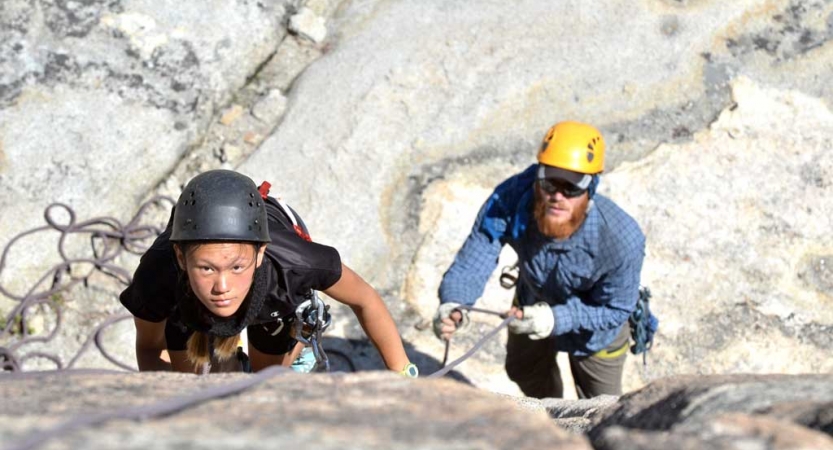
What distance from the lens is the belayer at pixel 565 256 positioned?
160 inches

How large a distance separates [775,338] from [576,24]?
2.66 m

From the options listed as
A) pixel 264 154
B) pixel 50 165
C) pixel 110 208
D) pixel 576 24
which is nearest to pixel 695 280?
pixel 576 24

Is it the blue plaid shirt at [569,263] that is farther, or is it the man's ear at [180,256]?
the blue plaid shirt at [569,263]

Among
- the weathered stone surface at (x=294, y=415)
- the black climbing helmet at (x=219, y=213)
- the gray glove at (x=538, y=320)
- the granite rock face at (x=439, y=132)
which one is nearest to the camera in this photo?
the weathered stone surface at (x=294, y=415)

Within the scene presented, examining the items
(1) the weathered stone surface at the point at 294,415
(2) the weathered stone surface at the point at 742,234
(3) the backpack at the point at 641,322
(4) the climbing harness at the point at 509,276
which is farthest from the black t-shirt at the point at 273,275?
(2) the weathered stone surface at the point at 742,234

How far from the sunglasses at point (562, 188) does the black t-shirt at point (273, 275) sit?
113cm

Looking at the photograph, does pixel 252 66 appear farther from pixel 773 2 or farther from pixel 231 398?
pixel 231 398

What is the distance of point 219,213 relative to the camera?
120 inches

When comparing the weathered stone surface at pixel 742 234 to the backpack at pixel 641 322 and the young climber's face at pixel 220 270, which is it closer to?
the backpack at pixel 641 322

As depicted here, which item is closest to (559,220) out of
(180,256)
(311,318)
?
(311,318)

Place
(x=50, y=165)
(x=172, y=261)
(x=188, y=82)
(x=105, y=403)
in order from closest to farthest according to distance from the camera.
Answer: (x=105, y=403)
(x=172, y=261)
(x=50, y=165)
(x=188, y=82)

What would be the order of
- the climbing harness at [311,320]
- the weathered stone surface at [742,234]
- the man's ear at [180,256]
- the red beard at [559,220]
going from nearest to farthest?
1. the man's ear at [180,256]
2. the climbing harness at [311,320]
3. the red beard at [559,220]
4. the weathered stone surface at [742,234]

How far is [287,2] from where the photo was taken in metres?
6.95

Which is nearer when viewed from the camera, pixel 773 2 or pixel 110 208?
pixel 110 208
